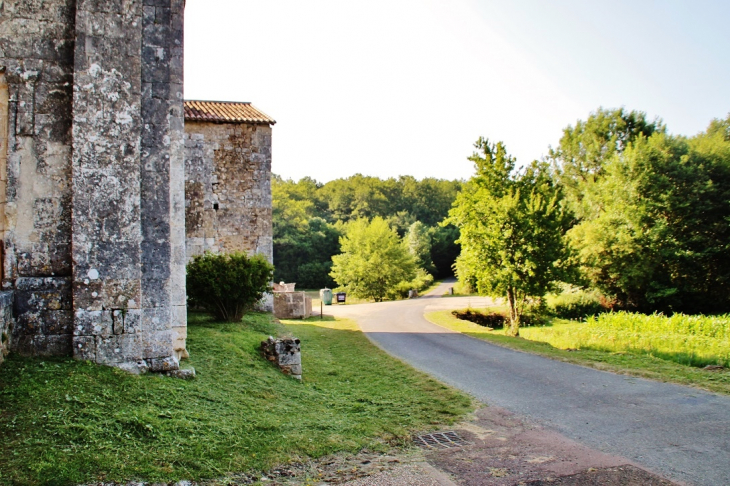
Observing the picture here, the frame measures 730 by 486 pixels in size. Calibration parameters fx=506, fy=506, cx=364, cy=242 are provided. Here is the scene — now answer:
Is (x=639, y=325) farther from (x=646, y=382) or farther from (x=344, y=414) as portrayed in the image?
(x=344, y=414)

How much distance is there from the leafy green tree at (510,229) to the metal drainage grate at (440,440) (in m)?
12.9

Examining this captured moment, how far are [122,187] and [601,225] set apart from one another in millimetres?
28684

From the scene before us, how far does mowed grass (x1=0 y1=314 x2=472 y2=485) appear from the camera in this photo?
429 cm

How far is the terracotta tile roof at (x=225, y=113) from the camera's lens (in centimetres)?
1595

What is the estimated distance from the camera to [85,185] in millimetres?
Answer: 6164

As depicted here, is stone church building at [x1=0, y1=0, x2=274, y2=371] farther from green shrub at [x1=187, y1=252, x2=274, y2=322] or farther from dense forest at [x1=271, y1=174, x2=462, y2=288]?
dense forest at [x1=271, y1=174, x2=462, y2=288]

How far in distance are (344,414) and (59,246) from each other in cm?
415

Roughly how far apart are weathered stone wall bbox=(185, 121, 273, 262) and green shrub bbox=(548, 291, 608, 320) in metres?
17.9

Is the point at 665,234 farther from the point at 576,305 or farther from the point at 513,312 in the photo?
the point at 513,312

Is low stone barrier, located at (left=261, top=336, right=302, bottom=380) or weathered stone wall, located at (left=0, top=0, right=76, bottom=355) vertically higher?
weathered stone wall, located at (left=0, top=0, right=76, bottom=355)

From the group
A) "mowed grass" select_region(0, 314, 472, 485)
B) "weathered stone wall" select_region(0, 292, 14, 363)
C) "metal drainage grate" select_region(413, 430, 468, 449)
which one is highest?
"weathered stone wall" select_region(0, 292, 14, 363)

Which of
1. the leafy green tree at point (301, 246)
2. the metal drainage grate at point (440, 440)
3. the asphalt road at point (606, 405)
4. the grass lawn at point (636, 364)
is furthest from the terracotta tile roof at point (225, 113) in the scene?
the leafy green tree at point (301, 246)

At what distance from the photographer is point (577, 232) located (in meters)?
30.9

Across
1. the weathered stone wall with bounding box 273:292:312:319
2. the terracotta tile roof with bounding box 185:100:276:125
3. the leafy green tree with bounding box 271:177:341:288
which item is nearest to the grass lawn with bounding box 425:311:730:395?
the weathered stone wall with bounding box 273:292:312:319
